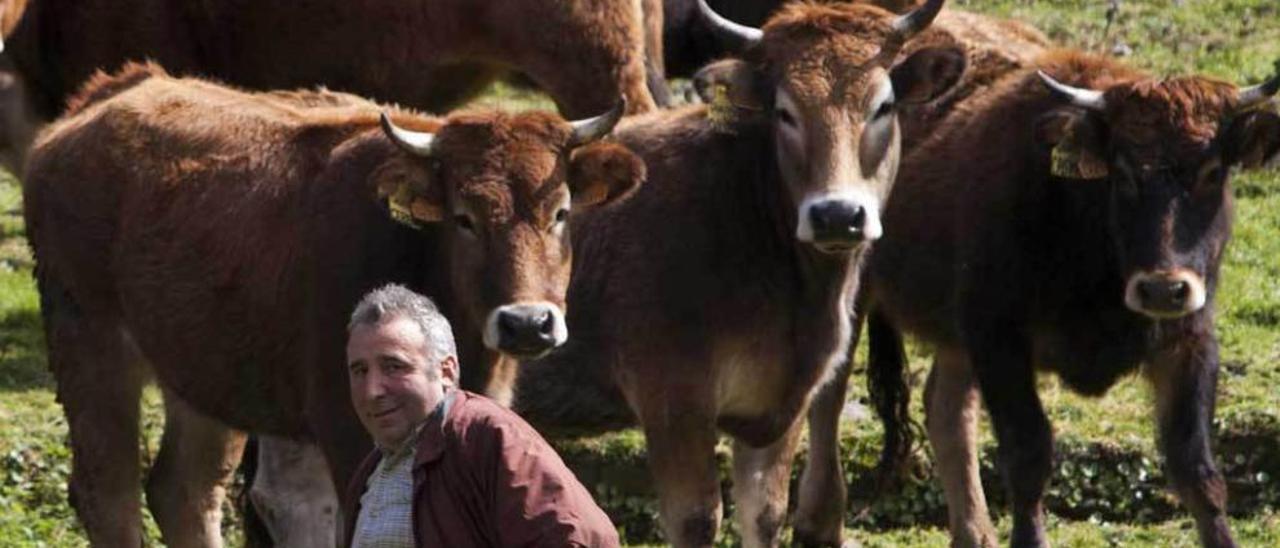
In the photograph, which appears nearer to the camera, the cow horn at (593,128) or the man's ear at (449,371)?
the man's ear at (449,371)

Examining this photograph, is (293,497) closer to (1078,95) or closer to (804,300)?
(804,300)

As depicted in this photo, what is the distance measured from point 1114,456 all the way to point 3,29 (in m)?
5.50

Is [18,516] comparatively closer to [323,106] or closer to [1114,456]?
[323,106]

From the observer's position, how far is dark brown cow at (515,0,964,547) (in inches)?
431

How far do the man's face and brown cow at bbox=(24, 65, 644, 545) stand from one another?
7.13 feet

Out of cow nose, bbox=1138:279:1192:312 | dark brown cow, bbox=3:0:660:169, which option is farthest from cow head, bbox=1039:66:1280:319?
dark brown cow, bbox=3:0:660:169

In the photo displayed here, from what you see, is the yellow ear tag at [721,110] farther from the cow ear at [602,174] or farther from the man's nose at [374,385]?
the man's nose at [374,385]

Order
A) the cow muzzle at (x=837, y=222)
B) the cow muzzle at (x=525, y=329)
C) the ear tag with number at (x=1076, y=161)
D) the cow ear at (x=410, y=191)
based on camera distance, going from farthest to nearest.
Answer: the ear tag with number at (x=1076, y=161) < the cow muzzle at (x=837, y=222) < the cow ear at (x=410, y=191) < the cow muzzle at (x=525, y=329)

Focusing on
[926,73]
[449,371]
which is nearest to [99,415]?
[926,73]

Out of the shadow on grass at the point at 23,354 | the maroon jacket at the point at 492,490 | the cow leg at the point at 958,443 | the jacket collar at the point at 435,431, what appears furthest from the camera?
the shadow on grass at the point at 23,354

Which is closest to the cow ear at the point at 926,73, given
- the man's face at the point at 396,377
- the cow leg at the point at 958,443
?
the cow leg at the point at 958,443

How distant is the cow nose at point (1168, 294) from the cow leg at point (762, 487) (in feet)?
4.71

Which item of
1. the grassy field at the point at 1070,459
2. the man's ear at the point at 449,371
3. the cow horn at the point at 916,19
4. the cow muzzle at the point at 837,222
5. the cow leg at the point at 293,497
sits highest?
the man's ear at the point at 449,371

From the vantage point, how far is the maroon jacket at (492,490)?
706 centimetres
